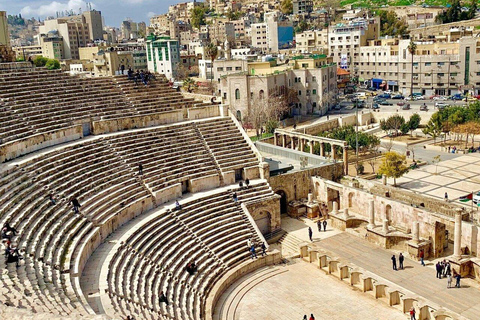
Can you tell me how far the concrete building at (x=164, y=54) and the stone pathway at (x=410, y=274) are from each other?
78676mm

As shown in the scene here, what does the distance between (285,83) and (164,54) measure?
42.0m

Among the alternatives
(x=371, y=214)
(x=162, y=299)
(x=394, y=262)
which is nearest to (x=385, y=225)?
(x=371, y=214)

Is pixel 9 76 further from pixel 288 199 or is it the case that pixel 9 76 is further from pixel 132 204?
pixel 288 199

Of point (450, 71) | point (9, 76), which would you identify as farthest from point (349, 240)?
point (450, 71)

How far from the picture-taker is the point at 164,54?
105812 millimetres

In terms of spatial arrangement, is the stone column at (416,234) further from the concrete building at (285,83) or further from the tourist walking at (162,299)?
the concrete building at (285,83)

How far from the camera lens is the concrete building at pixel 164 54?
10531 cm

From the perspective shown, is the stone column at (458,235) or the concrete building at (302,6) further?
the concrete building at (302,6)

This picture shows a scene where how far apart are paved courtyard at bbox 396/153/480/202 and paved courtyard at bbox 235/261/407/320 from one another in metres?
16.1

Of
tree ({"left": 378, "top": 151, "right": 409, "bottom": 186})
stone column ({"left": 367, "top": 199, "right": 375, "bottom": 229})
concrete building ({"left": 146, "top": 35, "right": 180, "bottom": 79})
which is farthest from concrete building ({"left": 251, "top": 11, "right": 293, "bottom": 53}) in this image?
stone column ({"left": 367, "top": 199, "right": 375, "bottom": 229})

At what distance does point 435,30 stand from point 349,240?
111 m

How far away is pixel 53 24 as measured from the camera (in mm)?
183750

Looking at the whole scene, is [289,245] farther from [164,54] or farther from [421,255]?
[164,54]

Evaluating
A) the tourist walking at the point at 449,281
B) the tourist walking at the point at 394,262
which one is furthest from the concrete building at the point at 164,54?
the tourist walking at the point at 449,281
